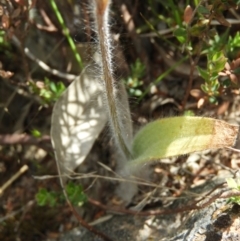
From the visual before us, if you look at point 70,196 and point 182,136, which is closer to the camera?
point 182,136

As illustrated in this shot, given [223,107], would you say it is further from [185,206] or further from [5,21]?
[5,21]

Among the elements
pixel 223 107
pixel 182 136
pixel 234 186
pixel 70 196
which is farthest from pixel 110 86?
pixel 223 107

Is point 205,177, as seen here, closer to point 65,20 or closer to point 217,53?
point 217,53

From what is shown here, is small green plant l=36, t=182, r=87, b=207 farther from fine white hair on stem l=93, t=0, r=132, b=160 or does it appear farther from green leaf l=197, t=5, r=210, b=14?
green leaf l=197, t=5, r=210, b=14

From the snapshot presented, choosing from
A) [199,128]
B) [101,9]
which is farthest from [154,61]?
[101,9]

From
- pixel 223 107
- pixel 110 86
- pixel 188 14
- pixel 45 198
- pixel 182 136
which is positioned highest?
pixel 188 14

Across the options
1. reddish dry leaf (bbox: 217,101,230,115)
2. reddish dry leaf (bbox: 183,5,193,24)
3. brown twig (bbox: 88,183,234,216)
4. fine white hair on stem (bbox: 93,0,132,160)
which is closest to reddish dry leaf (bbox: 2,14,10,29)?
fine white hair on stem (bbox: 93,0,132,160)

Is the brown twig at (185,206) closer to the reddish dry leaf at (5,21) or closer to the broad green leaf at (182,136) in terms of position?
the broad green leaf at (182,136)
